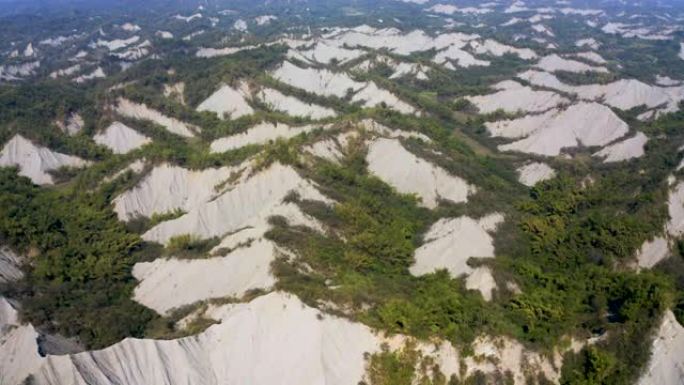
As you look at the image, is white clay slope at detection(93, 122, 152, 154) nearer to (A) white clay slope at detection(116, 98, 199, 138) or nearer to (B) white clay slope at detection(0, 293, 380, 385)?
(A) white clay slope at detection(116, 98, 199, 138)

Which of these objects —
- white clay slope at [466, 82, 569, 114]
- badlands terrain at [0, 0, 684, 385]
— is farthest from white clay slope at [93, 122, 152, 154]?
white clay slope at [466, 82, 569, 114]

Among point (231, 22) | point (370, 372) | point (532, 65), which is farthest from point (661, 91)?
point (231, 22)

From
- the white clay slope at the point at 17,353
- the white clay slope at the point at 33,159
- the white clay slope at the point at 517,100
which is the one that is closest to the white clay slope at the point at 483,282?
the white clay slope at the point at 17,353

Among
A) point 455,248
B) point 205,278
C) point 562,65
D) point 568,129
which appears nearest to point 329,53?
point 562,65

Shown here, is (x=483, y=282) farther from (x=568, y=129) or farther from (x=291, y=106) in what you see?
(x=291, y=106)

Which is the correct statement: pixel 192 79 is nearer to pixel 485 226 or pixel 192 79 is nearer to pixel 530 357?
pixel 485 226
